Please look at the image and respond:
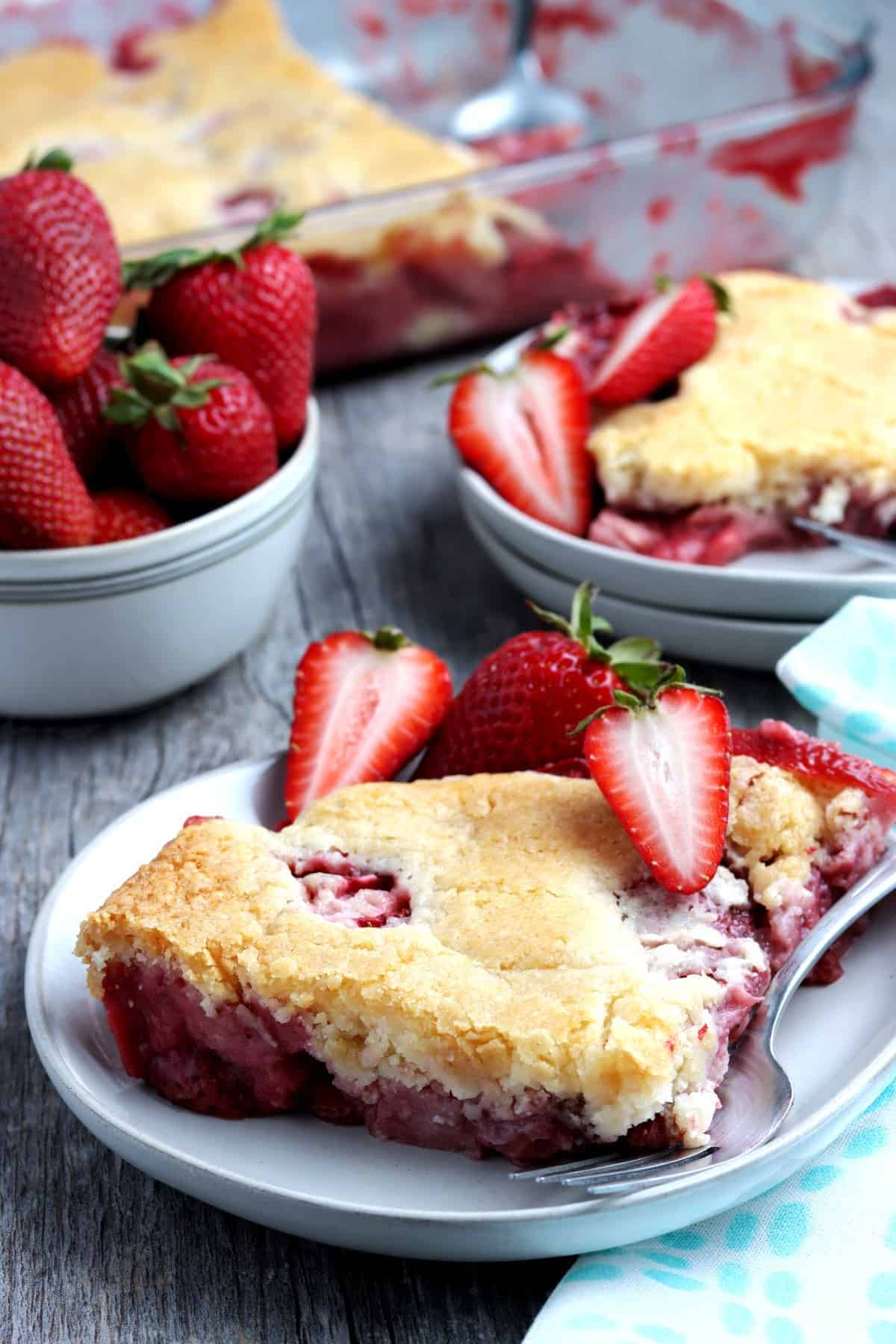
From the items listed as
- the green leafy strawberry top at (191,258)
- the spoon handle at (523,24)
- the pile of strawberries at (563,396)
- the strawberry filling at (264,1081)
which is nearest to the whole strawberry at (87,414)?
the green leafy strawberry top at (191,258)

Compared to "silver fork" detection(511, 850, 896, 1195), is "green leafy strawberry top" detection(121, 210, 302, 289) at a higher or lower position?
higher

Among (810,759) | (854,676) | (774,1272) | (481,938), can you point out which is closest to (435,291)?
(854,676)

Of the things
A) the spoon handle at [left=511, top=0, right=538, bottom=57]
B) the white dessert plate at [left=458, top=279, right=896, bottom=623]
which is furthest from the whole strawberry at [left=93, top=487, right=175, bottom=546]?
the spoon handle at [left=511, top=0, right=538, bottom=57]

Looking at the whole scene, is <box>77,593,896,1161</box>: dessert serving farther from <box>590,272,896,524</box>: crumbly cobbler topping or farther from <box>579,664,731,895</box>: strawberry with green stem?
<box>590,272,896,524</box>: crumbly cobbler topping

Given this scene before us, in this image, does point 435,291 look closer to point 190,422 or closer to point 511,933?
point 190,422

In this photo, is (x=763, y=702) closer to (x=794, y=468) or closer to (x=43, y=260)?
(x=794, y=468)
